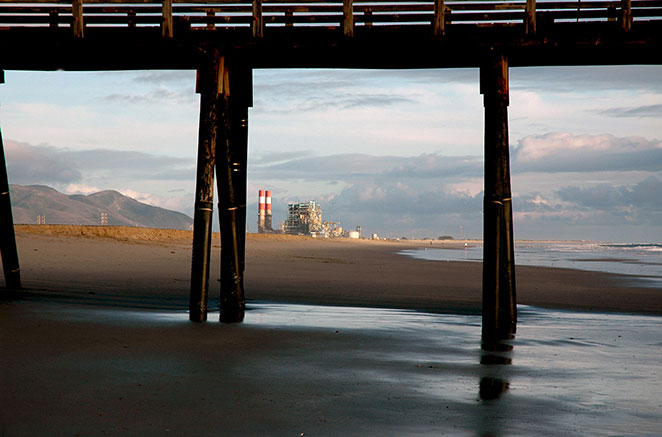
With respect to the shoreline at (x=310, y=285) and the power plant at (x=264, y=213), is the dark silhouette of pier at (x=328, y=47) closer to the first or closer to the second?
the shoreline at (x=310, y=285)

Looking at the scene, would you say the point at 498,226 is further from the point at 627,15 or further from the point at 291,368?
the point at 291,368

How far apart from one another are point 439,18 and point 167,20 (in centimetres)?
483

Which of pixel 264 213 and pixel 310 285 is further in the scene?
pixel 264 213

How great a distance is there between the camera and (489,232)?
12383 millimetres

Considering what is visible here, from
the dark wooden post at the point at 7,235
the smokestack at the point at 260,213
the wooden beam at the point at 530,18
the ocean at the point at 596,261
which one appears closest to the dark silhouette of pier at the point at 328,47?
the wooden beam at the point at 530,18

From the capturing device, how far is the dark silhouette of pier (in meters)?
12.5

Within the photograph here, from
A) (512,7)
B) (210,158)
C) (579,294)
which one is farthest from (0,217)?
(579,294)

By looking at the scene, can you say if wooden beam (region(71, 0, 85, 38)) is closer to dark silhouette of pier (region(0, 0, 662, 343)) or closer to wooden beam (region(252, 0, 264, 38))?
dark silhouette of pier (region(0, 0, 662, 343))

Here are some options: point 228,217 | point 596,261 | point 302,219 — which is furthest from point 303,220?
point 228,217

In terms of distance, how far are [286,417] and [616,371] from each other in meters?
4.61

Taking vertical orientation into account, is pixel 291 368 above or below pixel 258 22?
below

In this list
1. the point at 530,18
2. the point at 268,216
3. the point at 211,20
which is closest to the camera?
the point at 530,18

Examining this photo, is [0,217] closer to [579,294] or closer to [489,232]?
[489,232]

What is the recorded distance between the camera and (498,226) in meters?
12.3
